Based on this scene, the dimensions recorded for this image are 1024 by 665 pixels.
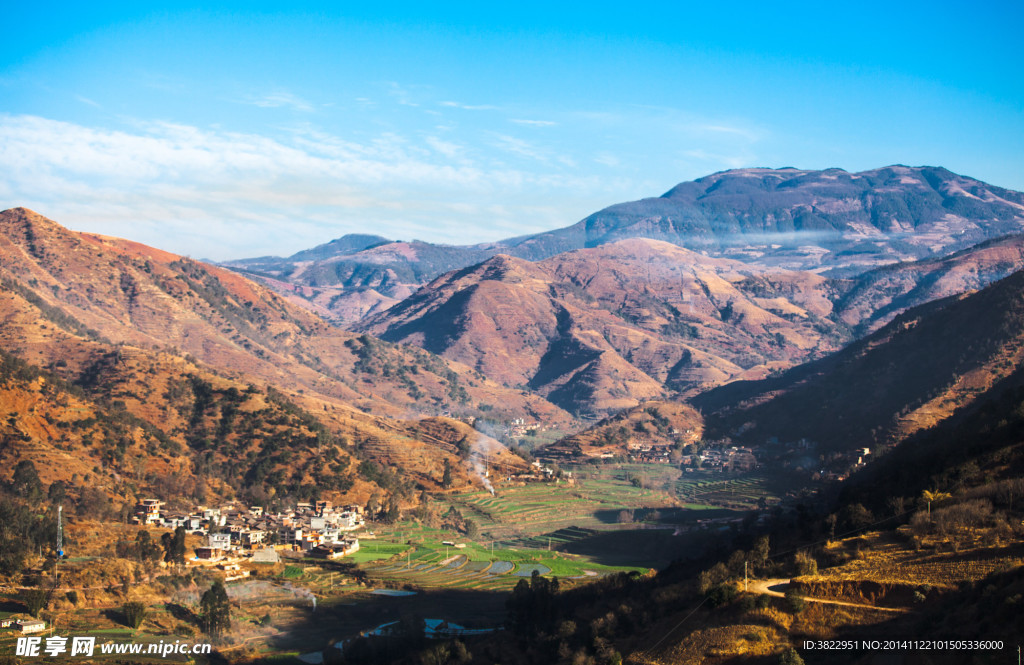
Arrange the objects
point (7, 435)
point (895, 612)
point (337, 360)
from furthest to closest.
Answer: point (337, 360) < point (7, 435) < point (895, 612)

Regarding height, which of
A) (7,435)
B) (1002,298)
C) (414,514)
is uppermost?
(1002,298)

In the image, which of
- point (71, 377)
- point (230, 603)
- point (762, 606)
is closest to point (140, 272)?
point (71, 377)

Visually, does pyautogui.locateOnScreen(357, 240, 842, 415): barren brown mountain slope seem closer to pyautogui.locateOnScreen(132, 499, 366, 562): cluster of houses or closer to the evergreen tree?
the evergreen tree

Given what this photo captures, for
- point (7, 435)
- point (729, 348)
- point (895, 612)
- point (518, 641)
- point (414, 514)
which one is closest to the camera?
point (895, 612)

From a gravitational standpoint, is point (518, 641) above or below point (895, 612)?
below

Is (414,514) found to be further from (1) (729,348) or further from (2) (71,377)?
(1) (729,348)

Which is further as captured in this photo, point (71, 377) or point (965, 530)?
point (71, 377)

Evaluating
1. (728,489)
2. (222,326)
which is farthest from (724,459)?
(222,326)

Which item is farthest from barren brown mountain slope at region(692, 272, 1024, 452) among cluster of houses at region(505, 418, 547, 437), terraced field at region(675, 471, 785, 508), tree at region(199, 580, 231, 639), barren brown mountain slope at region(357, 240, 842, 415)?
barren brown mountain slope at region(357, 240, 842, 415)
